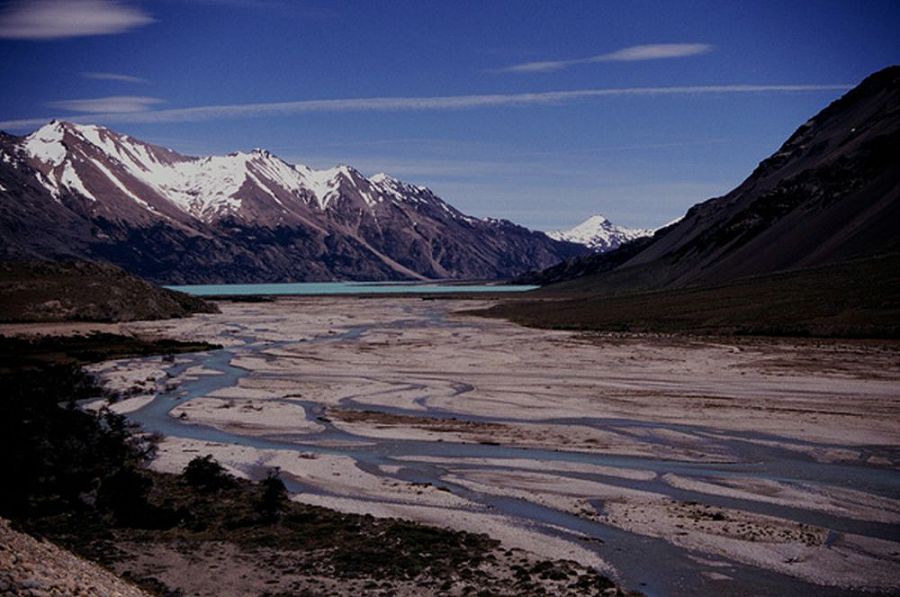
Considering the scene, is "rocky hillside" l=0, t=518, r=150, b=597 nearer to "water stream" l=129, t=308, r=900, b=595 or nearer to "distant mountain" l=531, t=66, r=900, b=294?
"water stream" l=129, t=308, r=900, b=595

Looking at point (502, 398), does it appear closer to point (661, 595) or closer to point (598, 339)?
point (661, 595)

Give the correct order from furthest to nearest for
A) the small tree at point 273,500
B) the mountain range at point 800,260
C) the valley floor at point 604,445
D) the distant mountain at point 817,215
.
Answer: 1. the distant mountain at point 817,215
2. the mountain range at point 800,260
3. the small tree at point 273,500
4. the valley floor at point 604,445

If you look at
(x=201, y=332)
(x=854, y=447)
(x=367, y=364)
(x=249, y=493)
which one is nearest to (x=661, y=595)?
(x=249, y=493)

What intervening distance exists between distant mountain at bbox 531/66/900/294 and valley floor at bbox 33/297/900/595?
187 ft

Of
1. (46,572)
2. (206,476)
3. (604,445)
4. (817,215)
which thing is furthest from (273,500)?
(817,215)

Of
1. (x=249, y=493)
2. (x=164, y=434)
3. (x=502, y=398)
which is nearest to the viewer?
(x=249, y=493)

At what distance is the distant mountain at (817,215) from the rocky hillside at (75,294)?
8620 centimetres

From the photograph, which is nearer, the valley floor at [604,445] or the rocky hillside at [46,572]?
the rocky hillside at [46,572]


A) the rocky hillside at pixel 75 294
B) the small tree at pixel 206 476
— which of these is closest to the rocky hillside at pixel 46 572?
the small tree at pixel 206 476

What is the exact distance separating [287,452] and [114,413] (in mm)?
13731

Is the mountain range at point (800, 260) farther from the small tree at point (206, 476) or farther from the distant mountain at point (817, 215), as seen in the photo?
the small tree at point (206, 476)

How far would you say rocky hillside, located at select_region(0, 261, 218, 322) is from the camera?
98.3 m

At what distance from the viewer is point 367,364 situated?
6681cm

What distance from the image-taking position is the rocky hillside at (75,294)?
98312mm
